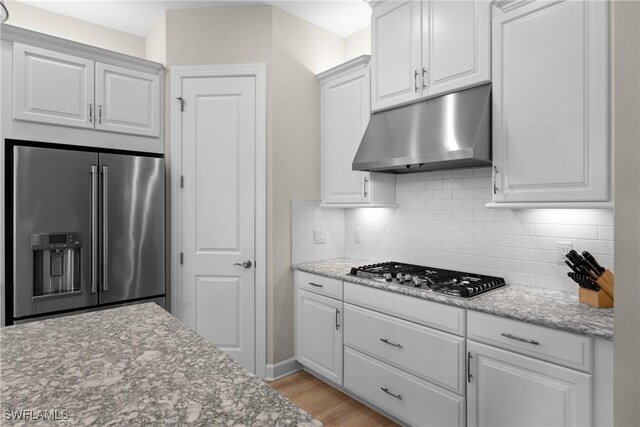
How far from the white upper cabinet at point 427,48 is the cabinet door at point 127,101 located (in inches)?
68.4

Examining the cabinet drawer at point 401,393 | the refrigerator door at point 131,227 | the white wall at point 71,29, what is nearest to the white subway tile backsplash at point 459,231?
the cabinet drawer at point 401,393

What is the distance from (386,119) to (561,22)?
1.10 m

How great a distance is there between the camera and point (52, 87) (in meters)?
2.43

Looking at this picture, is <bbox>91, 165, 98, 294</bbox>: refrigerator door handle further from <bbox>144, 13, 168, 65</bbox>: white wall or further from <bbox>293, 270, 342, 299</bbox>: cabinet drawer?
<bbox>293, 270, 342, 299</bbox>: cabinet drawer

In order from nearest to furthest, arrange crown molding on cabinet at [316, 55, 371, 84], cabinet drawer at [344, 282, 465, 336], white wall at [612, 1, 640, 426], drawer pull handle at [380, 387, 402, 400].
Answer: white wall at [612, 1, 640, 426] → cabinet drawer at [344, 282, 465, 336] → drawer pull handle at [380, 387, 402, 400] → crown molding on cabinet at [316, 55, 371, 84]

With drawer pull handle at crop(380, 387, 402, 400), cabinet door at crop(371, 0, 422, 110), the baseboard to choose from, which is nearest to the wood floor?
the baseboard

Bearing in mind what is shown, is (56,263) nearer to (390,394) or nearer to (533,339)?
(390,394)

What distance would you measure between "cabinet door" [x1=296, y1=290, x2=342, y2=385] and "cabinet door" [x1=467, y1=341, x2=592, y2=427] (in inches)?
39.2

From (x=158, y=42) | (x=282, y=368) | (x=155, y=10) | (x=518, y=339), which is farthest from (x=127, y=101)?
(x=518, y=339)

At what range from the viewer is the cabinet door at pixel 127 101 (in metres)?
2.63

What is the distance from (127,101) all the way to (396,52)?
6.62ft

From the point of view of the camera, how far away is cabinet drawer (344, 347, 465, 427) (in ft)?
6.39

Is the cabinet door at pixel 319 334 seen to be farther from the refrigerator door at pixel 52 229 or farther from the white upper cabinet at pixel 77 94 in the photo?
the white upper cabinet at pixel 77 94

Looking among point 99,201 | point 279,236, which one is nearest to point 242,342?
point 279,236
